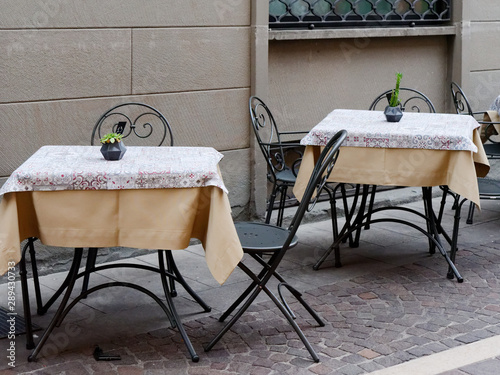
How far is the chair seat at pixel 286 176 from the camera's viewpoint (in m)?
6.07

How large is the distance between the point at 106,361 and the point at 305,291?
1586 mm

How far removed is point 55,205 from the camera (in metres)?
4.10

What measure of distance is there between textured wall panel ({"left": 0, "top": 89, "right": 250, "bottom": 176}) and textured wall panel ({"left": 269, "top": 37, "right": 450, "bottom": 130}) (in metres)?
0.63

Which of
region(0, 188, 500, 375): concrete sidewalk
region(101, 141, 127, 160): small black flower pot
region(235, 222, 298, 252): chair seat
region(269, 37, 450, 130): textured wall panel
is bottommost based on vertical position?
region(0, 188, 500, 375): concrete sidewalk

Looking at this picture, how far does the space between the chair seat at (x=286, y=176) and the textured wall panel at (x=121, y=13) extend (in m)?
1.29

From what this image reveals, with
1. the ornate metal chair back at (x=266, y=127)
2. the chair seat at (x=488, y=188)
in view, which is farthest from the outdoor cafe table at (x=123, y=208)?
the chair seat at (x=488, y=188)

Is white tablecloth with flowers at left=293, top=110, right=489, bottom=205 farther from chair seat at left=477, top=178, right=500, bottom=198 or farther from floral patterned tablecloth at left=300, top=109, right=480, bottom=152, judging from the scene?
chair seat at left=477, top=178, right=500, bottom=198

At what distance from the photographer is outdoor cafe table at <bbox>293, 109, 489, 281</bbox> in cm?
532

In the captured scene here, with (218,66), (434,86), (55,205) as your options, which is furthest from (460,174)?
(434,86)

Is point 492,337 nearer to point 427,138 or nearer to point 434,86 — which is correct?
point 427,138

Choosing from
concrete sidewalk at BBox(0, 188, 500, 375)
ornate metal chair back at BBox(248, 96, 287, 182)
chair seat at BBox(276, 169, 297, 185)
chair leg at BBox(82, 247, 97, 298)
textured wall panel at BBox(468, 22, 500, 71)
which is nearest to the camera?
concrete sidewalk at BBox(0, 188, 500, 375)

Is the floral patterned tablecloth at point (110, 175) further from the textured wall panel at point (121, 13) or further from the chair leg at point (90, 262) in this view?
the textured wall panel at point (121, 13)

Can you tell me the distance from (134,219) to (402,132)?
84.0 inches

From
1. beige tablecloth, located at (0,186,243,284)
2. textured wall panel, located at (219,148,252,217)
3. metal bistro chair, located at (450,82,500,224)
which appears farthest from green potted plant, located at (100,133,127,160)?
metal bistro chair, located at (450,82,500,224)
